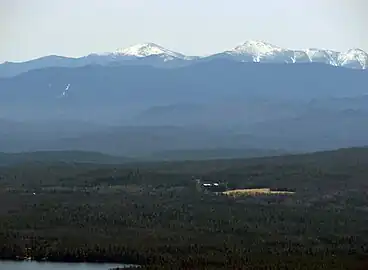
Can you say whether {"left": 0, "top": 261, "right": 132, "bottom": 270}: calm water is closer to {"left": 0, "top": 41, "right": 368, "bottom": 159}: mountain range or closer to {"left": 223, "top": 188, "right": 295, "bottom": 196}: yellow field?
{"left": 223, "top": 188, "right": 295, "bottom": 196}: yellow field

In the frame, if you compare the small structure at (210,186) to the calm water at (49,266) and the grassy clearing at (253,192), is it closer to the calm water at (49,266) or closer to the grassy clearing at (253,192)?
the grassy clearing at (253,192)

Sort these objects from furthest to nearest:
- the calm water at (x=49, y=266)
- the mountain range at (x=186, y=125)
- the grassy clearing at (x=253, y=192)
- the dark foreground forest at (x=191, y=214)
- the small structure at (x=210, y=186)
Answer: the mountain range at (x=186, y=125), the small structure at (x=210, y=186), the grassy clearing at (x=253, y=192), the dark foreground forest at (x=191, y=214), the calm water at (x=49, y=266)

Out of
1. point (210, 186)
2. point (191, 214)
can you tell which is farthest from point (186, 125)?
point (191, 214)

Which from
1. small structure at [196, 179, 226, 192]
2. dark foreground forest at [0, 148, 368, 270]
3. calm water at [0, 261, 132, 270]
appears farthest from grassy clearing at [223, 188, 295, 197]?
calm water at [0, 261, 132, 270]

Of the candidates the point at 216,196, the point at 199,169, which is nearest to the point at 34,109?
the point at 199,169

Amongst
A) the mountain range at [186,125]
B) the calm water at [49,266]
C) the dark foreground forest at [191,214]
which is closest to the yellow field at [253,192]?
the dark foreground forest at [191,214]

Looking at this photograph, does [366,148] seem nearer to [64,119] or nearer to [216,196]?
[216,196]

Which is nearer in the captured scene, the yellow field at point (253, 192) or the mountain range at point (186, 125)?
the yellow field at point (253, 192)

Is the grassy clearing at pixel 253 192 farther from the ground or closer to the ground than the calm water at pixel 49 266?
farther from the ground
